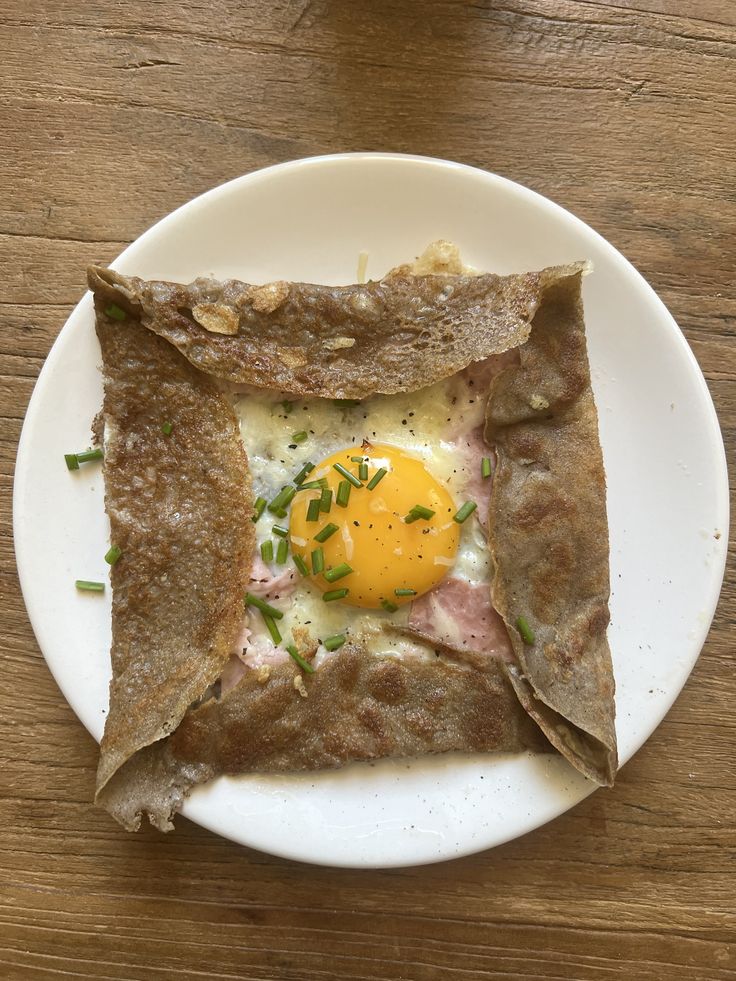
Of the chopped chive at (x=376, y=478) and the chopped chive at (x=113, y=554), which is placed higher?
the chopped chive at (x=376, y=478)

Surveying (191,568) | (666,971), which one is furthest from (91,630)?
(666,971)

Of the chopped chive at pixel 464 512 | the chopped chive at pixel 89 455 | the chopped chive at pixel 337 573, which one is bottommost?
the chopped chive at pixel 337 573

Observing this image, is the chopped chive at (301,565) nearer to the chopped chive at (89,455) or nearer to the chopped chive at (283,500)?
the chopped chive at (283,500)

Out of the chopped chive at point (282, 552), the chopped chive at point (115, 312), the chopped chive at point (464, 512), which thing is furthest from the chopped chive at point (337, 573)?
the chopped chive at point (115, 312)

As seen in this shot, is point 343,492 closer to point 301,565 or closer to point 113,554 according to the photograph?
point 301,565

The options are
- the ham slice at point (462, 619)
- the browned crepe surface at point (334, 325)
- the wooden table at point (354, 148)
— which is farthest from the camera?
the wooden table at point (354, 148)

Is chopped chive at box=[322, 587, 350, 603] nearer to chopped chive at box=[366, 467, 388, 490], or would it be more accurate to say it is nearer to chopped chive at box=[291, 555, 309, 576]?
chopped chive at box=[291, 555, 309, 576]

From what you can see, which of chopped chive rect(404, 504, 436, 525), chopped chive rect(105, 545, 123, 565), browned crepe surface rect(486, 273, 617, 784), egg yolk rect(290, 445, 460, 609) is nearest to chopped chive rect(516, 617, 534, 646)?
browned crepe surface rect(486, 273, 617, 784)

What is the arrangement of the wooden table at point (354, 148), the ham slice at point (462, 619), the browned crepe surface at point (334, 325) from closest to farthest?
the browned crepe surface at point (334, 325), the ham slice at point (462, 619), the wooden table at point (354, 148)

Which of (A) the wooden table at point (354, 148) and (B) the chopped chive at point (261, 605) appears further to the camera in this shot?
(A) the wooden table at point (354, 148)
